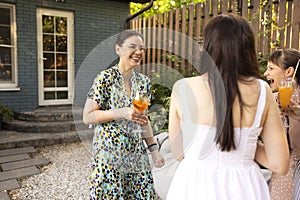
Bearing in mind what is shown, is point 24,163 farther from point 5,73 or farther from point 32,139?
point 5,73

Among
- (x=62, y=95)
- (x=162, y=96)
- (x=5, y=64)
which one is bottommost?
(x=62, y=95)

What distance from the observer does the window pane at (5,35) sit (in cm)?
527

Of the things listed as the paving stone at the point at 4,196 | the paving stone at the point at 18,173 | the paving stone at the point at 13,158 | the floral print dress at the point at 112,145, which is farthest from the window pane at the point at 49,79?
the floral print dress at the point at 112,145

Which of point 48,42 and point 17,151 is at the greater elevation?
point 48,42

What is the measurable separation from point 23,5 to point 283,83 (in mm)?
5400

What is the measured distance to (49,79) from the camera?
19.1 ft

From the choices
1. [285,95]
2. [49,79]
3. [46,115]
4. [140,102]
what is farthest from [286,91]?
[49,79]

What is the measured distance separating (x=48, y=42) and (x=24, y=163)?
3035mm

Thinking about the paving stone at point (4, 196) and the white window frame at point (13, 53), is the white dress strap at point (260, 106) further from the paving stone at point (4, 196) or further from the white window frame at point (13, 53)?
the white window frame at point (13, 53)

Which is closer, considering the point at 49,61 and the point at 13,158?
the point at 13,158

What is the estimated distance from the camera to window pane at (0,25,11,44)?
527cm

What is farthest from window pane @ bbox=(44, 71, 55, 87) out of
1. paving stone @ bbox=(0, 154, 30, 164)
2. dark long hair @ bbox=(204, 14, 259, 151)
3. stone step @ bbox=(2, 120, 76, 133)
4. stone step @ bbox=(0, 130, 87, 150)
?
dark long hair @ bbox=(204, 14, 259, 151)

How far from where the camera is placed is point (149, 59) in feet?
16.8

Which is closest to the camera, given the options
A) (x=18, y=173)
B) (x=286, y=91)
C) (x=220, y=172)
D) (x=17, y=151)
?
(x=220, y=172)
